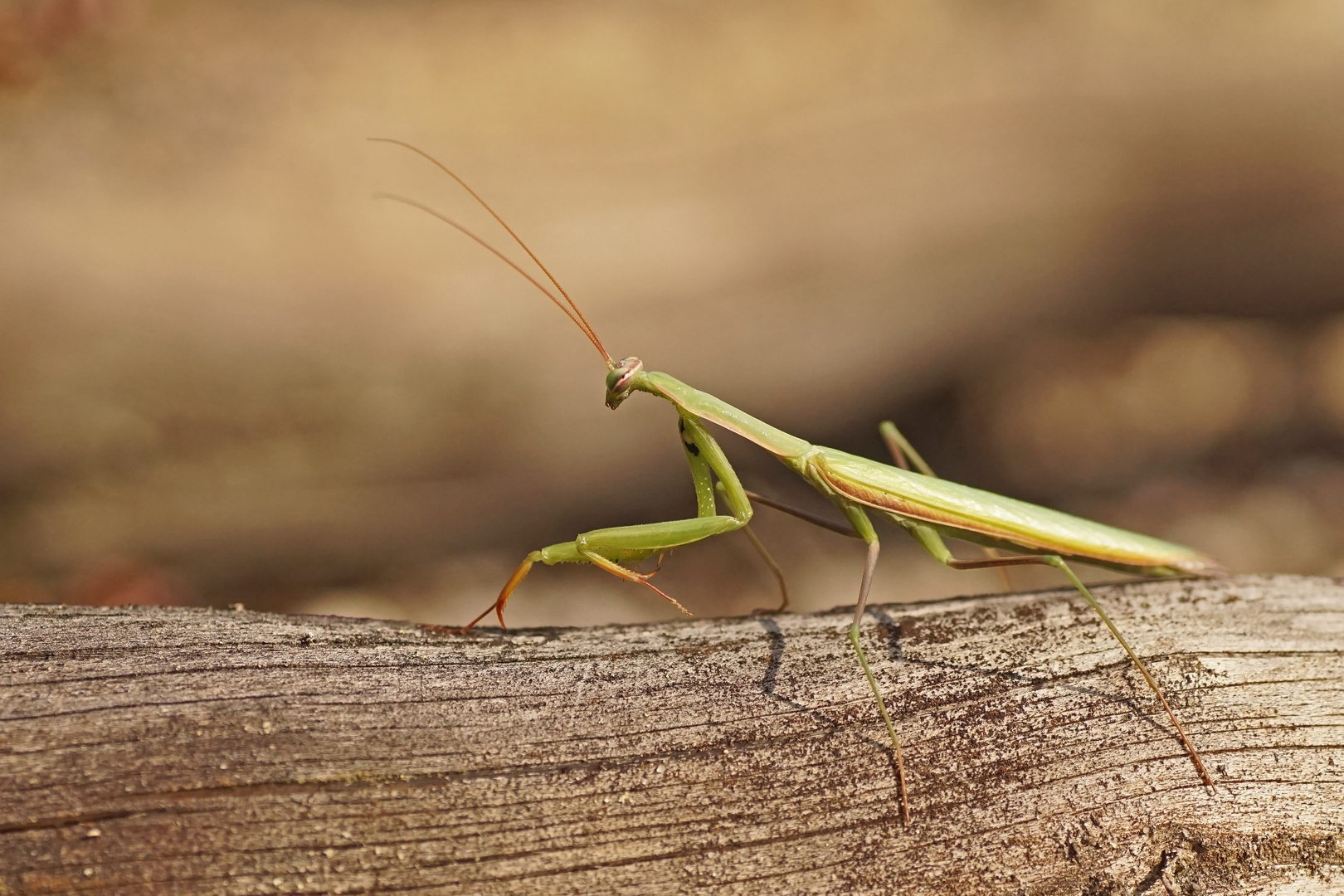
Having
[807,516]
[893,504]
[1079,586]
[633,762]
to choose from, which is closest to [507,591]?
[633,762]

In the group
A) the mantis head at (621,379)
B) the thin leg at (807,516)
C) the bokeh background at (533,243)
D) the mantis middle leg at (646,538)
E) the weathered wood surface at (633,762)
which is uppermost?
the bokeh background at (533,243)

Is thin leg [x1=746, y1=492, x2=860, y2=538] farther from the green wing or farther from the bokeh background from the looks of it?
the bokeh background

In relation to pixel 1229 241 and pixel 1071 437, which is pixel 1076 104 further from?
pixel 1071 437

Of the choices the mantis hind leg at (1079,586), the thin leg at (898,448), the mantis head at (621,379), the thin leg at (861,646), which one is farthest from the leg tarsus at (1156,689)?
the mantis head at (621,379)

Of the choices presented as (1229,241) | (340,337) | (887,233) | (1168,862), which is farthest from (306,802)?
(1229,241)

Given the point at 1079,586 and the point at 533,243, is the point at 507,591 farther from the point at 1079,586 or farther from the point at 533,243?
the point at 533,243

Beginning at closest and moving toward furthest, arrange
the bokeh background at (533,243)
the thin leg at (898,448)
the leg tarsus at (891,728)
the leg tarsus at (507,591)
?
the leg tarsus at (891,728), the leg tarsus at (507,591), the thin leg at (898,448), the bokeh background at (533,243)

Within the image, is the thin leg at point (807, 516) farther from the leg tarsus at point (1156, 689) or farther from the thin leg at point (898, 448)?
the leg tarsus at point (1156, 689)
